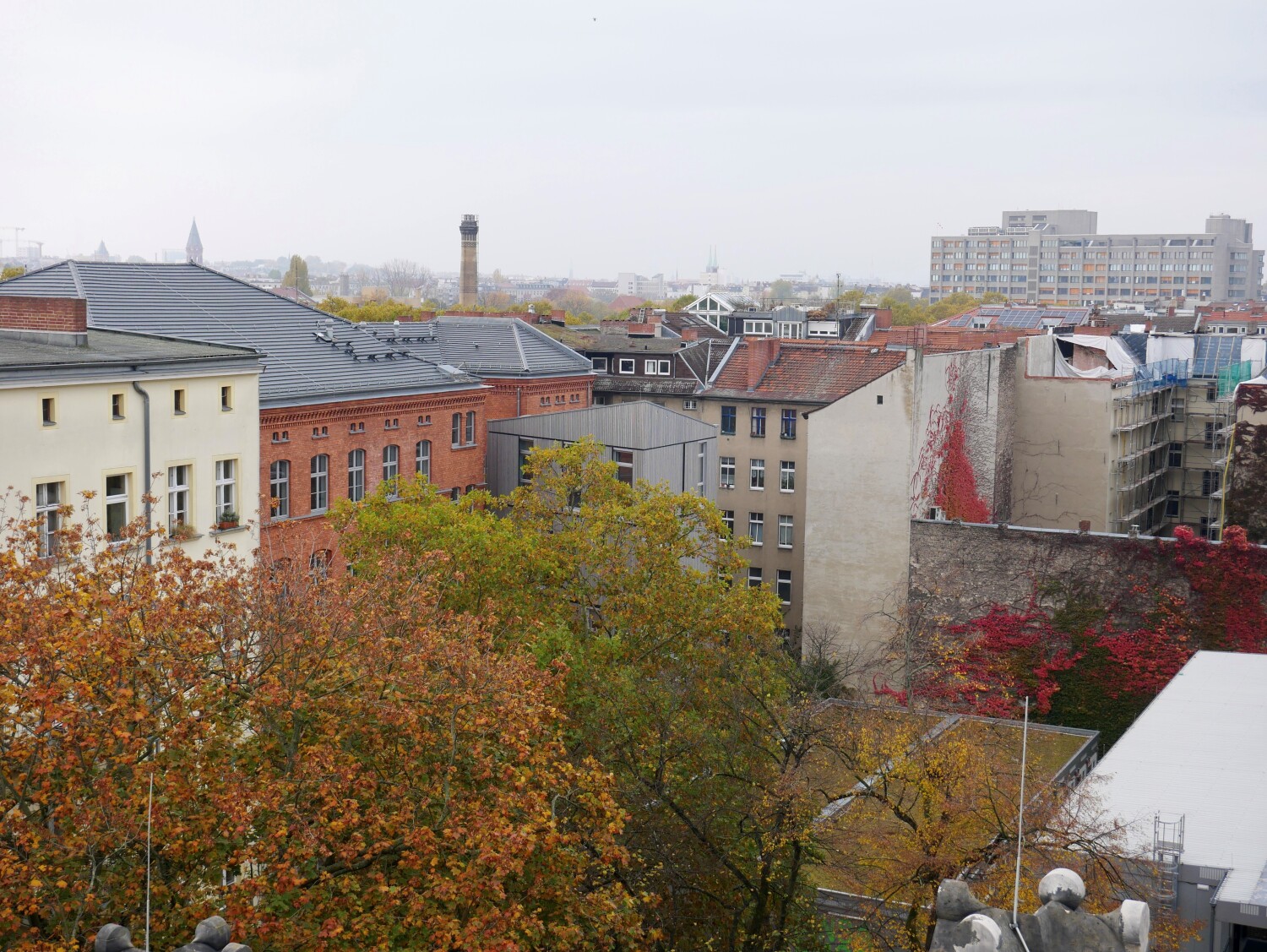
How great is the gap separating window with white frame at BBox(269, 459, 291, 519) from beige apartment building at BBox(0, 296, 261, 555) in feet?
20.9

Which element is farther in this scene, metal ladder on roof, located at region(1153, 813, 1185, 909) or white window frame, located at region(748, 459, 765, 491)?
white window frame, located at region(748, 459, 765, 491)

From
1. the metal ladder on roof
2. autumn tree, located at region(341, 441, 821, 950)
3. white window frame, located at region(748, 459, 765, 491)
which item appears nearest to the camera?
the metal ladder on roof

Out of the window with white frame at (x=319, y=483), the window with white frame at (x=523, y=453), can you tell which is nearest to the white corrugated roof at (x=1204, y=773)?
the window with white frame at (x=319, y=483)

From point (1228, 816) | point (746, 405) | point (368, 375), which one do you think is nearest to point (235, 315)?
point (368, 375)

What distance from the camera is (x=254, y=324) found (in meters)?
50.4

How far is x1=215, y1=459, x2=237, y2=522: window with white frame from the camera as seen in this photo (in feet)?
125

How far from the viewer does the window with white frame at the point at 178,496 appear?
3606cm

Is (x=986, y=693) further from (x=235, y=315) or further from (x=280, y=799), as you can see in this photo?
(x=280, y=799)

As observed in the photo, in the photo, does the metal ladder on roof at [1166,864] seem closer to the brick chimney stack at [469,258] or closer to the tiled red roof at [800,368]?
the tiled red roof at [800,368]

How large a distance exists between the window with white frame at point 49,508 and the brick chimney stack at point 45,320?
15.2ft

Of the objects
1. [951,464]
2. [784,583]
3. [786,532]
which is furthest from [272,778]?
[786,532]


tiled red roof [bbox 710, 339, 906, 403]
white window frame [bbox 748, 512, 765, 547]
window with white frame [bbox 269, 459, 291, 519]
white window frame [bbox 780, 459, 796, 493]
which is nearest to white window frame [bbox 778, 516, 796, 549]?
white window frame [bbox 748, 512, 765, 547]

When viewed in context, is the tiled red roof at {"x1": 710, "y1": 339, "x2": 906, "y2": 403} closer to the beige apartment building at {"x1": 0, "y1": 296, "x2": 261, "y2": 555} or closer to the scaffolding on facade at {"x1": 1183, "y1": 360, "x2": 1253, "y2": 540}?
the scaffolding on facade at {"x1": 1183, "y1": 360, "x2": 1253, "y2": 540}

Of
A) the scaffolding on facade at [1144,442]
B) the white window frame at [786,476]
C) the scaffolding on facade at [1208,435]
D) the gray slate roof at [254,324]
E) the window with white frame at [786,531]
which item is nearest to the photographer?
the gray slate roof at [254,324]
